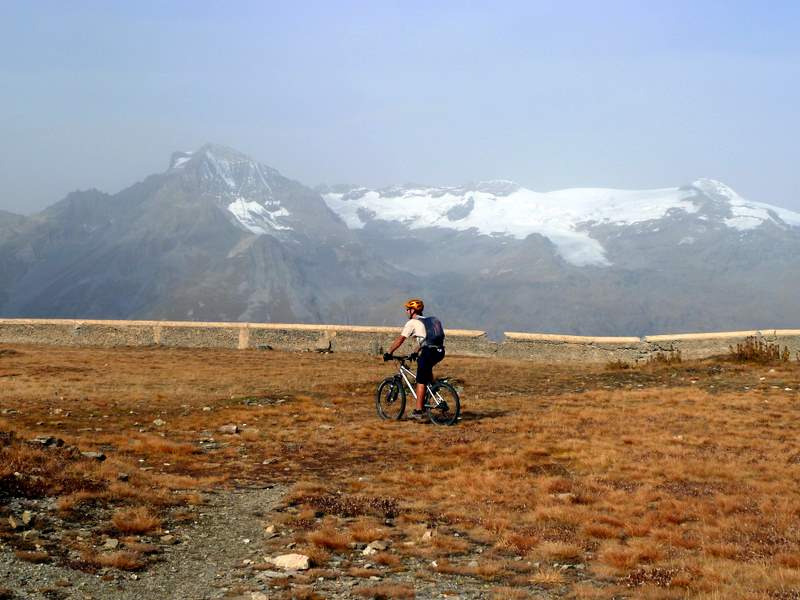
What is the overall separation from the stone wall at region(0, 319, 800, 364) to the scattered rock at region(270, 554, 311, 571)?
2203 centimetres

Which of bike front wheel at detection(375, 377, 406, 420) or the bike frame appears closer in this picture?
the bike frame

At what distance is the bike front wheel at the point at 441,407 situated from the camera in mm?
15086

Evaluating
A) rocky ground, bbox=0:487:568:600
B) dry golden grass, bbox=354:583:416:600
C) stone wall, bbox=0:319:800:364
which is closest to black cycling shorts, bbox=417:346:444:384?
rocky ground, bbox=0:487:568:600

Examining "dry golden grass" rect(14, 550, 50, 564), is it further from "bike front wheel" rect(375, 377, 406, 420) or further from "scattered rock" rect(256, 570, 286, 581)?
"bike front wheel" rect(375, 377, 406, 420)

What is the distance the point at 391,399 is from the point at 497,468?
4.79 metres

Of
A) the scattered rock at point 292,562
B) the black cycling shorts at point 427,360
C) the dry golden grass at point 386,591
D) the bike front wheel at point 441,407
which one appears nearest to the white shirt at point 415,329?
the black cycling shorts at point 427,360

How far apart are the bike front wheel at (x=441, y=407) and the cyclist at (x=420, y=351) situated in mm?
172

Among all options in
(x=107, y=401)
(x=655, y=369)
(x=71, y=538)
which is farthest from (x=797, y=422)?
(x=107, y=401)

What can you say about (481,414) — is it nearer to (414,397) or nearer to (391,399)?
(414,397)

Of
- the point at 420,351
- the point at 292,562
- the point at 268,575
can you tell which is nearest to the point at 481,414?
the point at 420,351

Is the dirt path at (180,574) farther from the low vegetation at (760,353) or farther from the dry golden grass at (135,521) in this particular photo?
the low vegetation at (760,353)

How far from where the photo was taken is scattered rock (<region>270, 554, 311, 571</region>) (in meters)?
7.15

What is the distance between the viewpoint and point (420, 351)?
1512 cm

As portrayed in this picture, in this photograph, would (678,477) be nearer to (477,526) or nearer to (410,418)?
(477,526)
